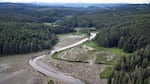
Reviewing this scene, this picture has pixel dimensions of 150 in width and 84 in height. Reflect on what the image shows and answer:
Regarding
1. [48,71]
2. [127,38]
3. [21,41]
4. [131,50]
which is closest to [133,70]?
[48,71]

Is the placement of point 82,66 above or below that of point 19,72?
above

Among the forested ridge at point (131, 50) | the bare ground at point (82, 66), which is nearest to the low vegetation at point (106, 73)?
the bare ground at point (82, 66)

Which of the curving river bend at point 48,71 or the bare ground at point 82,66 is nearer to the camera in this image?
the curving river bend at point 48,71

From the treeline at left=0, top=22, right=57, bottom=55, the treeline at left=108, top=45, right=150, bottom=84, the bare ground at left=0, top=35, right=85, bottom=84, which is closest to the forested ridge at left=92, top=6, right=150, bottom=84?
the treeline at left=108, top=45, right=150, bottom=84

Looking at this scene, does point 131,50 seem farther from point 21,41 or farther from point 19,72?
point 19,72

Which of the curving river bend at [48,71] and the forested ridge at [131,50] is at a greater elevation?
the forested ridge at [131,50]

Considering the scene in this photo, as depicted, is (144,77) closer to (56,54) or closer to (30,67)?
(30,67)

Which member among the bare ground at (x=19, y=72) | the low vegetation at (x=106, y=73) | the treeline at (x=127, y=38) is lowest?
the bare ground at (x=19, y=72)

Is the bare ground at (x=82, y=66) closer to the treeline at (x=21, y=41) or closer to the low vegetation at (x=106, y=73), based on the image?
the low vegetation at (x=106, y=73)
